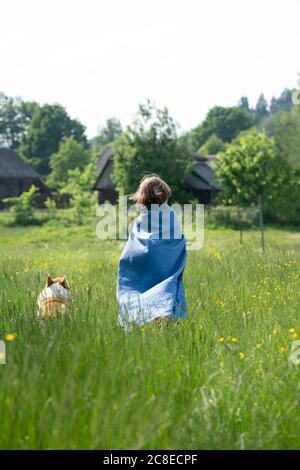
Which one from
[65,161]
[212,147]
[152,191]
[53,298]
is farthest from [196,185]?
[212,147]

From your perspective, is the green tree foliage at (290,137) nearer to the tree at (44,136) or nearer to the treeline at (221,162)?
the treeline at (221,162)

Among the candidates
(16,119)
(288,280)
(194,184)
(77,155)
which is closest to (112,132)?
(16,119)

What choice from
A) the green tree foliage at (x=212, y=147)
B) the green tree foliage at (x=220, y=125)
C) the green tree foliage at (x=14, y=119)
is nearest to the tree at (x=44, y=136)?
the green tree foliage at (x=14, y=119)

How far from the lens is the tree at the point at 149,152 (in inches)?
1535

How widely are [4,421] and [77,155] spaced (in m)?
70.2

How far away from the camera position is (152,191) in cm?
607

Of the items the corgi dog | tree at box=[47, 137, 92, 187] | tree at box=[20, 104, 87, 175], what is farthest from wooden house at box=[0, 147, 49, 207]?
the corgi dog

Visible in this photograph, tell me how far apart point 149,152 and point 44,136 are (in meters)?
51.5

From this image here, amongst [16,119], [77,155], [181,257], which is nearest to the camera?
[181,257]

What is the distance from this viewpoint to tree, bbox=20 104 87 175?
284ft

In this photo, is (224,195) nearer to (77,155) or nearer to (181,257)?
(181,257)

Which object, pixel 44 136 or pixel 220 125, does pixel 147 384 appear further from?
pixel 220 125

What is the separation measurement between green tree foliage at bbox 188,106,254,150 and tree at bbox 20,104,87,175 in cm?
2779
